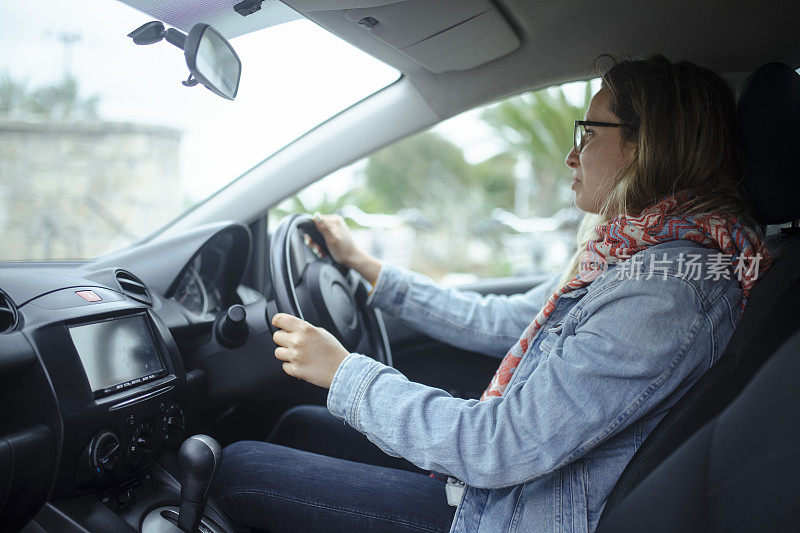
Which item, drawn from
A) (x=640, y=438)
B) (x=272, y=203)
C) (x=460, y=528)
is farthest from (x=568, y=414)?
(x=272, y=203)

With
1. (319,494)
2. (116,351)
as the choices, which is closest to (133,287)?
(116,351)

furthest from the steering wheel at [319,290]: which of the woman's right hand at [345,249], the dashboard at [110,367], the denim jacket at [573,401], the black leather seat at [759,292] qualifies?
the black leather seat at [759,292]

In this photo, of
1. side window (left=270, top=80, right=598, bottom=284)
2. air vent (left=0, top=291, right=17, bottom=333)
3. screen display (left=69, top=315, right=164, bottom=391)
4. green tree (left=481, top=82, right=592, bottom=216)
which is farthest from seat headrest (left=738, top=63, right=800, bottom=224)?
green tree (left=481, top=82, right=592, bottom=216)

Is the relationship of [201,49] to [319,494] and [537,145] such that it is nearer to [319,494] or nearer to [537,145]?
[319,494]

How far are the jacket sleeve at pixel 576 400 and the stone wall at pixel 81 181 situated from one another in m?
2.38

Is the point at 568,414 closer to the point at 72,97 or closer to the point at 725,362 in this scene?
the point at 725,362

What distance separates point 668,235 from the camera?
40.4 inches

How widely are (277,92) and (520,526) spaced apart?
3.83 ft

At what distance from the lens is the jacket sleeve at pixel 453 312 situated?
5.57ft

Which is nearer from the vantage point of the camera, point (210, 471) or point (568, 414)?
point (568, 414)

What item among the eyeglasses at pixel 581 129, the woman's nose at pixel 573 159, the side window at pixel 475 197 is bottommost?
the side window at pixel 475 197

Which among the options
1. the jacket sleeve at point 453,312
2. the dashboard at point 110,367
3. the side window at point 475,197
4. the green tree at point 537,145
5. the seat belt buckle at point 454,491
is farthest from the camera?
the green tree at point 537,145

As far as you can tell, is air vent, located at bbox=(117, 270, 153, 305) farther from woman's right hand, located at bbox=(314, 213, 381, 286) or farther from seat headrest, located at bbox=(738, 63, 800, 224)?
seat headrest, located at bbox=(738, 63, 800, 224)

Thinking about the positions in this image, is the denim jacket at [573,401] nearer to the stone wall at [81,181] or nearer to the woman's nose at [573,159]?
the woman's nose at [573,159]
